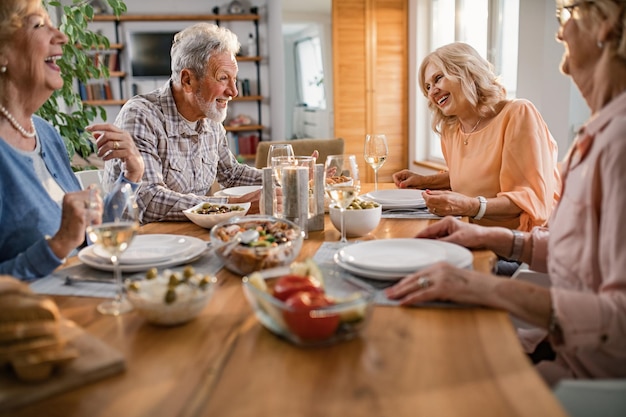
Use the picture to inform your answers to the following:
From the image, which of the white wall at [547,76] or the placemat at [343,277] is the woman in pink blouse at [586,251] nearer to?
the placemat at [343,277]

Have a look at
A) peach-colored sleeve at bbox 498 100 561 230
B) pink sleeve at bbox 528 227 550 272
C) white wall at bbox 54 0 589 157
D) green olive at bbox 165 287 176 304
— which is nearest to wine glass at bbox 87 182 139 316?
green olive at bbox 165 287 176 304

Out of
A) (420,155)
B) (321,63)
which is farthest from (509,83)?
(321,63)

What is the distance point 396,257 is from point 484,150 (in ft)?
3.93

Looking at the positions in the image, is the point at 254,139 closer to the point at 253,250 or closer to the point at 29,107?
the point at 29,107

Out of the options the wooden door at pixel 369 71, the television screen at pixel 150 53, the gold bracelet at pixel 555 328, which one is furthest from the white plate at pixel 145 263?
the television screen at pixel 150 53

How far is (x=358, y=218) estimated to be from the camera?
1604 mm

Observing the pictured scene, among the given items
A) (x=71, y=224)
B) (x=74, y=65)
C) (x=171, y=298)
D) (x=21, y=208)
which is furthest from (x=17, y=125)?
(x=74, y=65)

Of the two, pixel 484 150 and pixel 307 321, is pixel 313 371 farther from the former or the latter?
pixel 484 150

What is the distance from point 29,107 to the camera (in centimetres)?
167

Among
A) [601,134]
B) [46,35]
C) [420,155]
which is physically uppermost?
[46,35]

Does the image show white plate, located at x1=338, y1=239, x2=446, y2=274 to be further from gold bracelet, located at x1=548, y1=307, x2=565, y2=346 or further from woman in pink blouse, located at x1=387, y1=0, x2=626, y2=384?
gold bracelet, located at x1=548, y1=307, x2=565, y2=346

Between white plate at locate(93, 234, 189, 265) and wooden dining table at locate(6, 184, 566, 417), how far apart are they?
0.24m

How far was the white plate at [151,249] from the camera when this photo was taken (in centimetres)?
131

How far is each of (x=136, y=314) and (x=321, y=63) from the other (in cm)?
601
